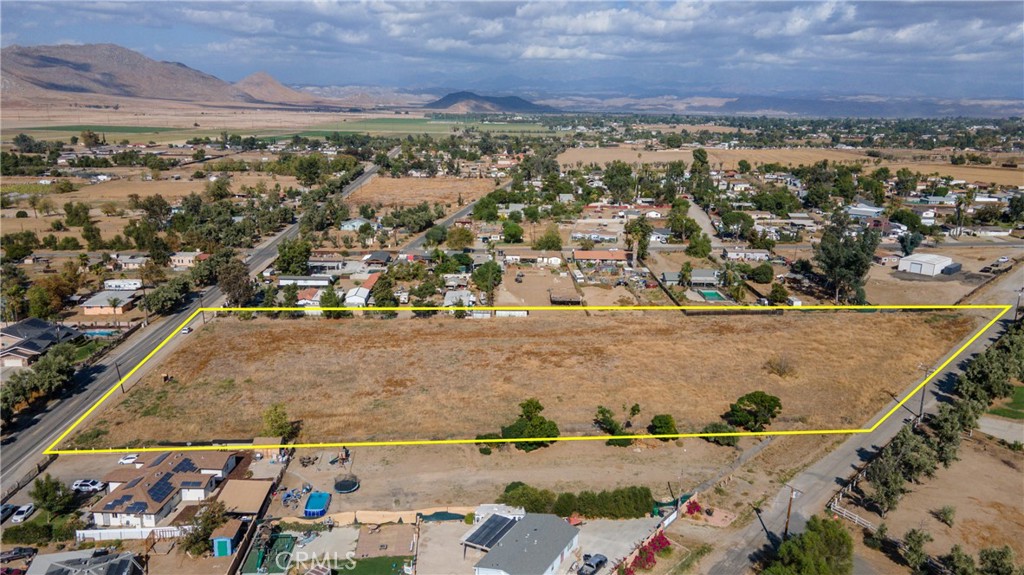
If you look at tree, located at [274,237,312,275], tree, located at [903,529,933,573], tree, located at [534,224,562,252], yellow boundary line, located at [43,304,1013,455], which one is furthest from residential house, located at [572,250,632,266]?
tree, located at [903,529,933,573]

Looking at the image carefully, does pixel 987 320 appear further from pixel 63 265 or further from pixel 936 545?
pixel 63 265

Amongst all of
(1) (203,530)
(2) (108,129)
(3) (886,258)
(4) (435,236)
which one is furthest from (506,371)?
(2) (108,129)

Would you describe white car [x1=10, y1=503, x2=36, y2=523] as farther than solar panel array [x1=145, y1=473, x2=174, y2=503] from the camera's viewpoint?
No

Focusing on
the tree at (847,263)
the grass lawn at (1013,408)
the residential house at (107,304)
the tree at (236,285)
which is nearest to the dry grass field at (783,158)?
the tree at (847,263)

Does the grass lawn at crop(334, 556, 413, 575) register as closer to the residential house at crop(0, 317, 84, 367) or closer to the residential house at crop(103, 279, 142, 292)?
the residential house at crop(0, 317, 84, 367)

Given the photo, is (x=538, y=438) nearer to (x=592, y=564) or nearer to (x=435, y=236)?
(x=592, y=564)

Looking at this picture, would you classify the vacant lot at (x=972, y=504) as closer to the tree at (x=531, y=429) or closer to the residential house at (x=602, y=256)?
the tree at (x=531, y=429)
